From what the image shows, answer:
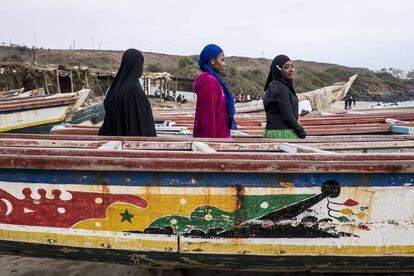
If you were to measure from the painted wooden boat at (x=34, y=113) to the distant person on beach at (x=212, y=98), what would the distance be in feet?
18.9

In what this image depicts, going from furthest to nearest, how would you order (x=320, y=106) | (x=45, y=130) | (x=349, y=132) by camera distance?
(x=320, y=106) → (x=45, y=130) → (x=349, y=132)

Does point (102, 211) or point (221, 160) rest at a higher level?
point (221, 160)

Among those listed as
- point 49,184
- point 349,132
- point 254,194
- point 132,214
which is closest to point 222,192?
point 254,194

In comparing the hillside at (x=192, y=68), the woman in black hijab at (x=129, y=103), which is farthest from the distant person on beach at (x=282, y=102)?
the hillside at (x=192, y=68)

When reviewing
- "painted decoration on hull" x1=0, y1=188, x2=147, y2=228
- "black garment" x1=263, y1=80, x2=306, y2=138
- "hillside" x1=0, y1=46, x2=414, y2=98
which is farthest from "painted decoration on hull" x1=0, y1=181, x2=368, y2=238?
"hillside" x1=0, y1=46, x2=414, y2=98

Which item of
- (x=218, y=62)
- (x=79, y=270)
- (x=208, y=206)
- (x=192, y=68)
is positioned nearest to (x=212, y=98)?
(x=218, y=62)

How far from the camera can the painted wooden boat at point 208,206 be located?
199 cm

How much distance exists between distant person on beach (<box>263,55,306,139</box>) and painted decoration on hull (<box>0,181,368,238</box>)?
1267mm

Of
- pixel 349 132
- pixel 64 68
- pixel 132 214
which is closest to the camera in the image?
pixel 132 214

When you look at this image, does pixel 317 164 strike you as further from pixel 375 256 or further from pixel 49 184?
pixel 49 184

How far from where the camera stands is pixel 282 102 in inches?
126

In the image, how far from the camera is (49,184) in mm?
2043

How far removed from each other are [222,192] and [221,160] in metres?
0.19

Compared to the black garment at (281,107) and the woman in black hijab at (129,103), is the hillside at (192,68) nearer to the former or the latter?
the black garment at (281,107)
